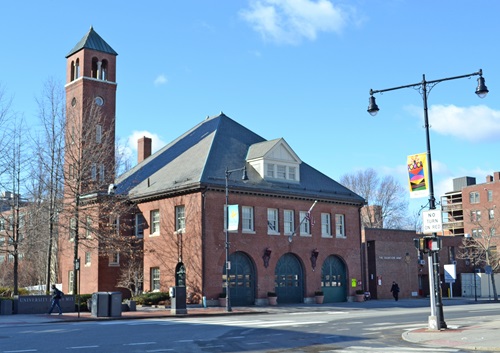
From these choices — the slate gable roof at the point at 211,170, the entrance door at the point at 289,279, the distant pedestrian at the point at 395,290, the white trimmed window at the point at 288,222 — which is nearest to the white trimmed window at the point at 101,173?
the slate gable roof at the point at 211,170

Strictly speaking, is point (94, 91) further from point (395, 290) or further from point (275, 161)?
point (395, 290)

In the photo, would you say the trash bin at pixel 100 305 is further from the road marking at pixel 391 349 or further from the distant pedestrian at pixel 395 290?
the distant pedestrian at pixel 395 290

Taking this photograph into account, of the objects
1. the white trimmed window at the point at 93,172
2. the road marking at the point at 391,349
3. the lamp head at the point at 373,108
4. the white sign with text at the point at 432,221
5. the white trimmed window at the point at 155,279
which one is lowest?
the road marking at the point at 391,349

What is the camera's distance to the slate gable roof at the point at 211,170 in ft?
148

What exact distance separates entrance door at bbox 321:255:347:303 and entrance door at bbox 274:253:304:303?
2379 millimetres

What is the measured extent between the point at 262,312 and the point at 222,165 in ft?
41.4

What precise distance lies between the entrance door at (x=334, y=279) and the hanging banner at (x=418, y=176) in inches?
1115

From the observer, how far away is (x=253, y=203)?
46.0 metres

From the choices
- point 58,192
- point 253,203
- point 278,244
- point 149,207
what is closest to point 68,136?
point 58,192

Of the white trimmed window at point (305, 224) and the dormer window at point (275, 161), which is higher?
the dormer window at point (275, 161)

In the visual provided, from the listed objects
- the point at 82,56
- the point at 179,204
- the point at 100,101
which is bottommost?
the point at 179,204

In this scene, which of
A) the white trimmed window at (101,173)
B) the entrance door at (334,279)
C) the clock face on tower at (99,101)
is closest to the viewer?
the white trimmed window at (101,173)

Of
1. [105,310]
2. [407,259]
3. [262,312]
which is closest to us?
[105,310]

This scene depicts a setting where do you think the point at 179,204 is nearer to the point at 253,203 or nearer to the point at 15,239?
the point at 253,203
